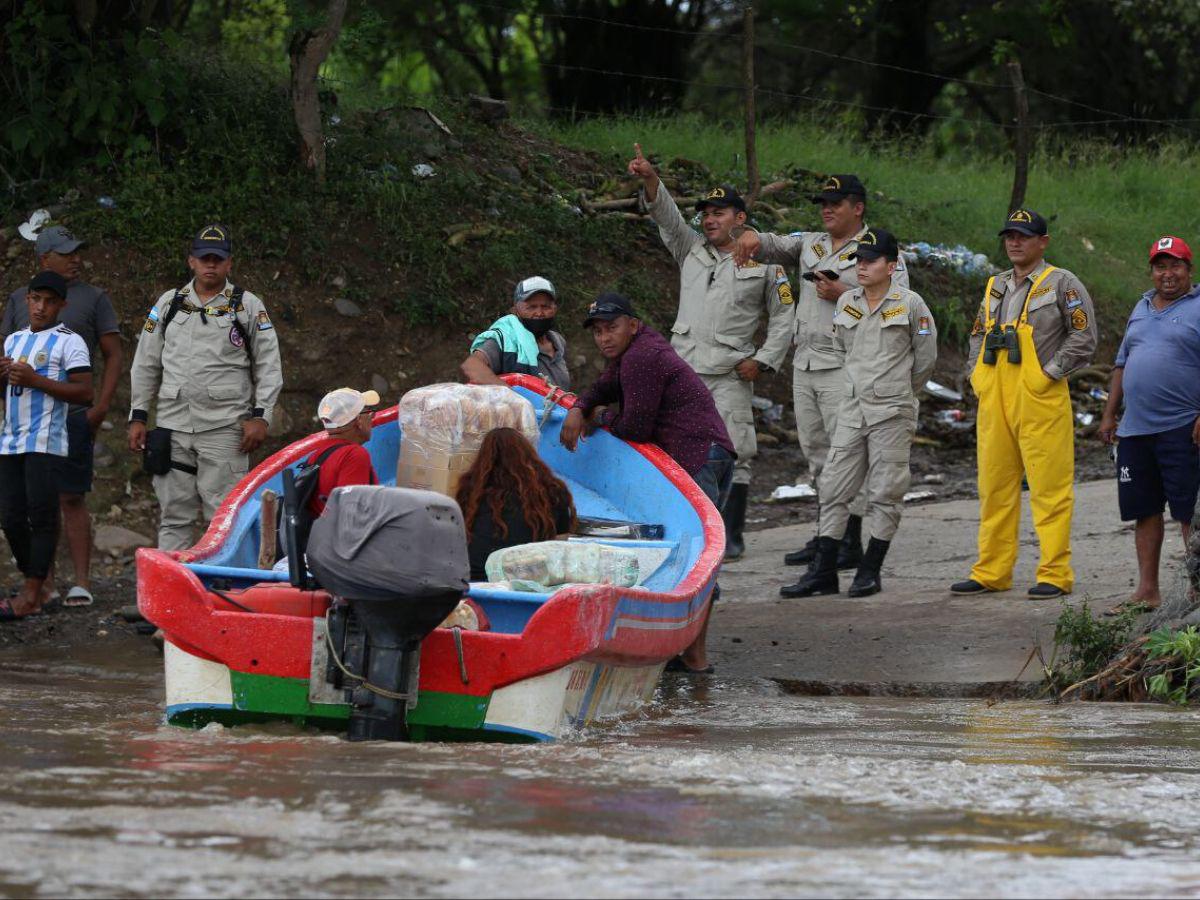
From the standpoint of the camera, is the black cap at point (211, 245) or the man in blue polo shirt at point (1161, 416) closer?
the man in blue polo shirt at point (1161, 416)

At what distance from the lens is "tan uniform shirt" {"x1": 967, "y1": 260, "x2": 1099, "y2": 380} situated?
8.50 metres

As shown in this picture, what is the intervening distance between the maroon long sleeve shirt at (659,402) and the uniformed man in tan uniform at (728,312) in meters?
1.38

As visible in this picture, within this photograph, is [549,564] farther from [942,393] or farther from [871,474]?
[942,393]

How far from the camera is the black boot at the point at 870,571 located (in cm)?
909

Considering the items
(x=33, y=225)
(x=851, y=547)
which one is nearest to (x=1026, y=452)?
(x=851, y=547)

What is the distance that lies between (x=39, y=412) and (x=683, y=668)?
138 inches

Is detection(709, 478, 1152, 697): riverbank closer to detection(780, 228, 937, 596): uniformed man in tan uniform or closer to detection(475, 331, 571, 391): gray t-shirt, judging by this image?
detection(780, 228, 937, 596): uniformed man in tan uniform

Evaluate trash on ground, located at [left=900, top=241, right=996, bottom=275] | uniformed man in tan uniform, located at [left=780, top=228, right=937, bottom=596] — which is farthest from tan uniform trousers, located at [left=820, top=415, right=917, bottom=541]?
trash on ground, located at [left=900, top=241, right=996, bottom=275]

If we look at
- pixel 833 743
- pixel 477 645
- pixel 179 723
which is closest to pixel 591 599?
pixel 477 645

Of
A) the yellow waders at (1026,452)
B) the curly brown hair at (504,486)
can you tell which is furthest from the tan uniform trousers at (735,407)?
the curly brown hair at (504,486)

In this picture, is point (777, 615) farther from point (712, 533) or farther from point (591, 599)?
point (591, 599)

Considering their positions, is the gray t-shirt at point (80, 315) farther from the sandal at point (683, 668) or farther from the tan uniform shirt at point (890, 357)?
the tan uniform shirt at point (890, 357)

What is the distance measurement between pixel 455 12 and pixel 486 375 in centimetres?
1366

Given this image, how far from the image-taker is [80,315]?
9344 millimetres
